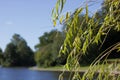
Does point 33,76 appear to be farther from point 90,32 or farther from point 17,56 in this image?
point 90,32

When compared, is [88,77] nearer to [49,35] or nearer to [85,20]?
[85,20]

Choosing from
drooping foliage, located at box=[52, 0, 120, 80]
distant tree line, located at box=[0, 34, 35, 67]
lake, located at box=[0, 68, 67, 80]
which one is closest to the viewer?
drooping foliage, located at box=[52, 0, 120, 80]

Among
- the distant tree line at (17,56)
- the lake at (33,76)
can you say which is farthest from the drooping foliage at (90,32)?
the distant tree line at (17,56)

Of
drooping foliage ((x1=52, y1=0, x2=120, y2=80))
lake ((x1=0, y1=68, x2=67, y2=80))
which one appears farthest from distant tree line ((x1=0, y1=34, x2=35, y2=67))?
drooping foliage ((x1=52, y1=0, x2=120, y2=80))

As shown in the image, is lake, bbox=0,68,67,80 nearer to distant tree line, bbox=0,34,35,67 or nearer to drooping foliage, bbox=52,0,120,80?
distant tree line, bbox=0,34,35,67

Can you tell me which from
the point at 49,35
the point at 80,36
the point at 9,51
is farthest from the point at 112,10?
the point at 9,51

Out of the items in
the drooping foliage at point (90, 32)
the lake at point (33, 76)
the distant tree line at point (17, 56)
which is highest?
the distant tree line at point (17, 56)

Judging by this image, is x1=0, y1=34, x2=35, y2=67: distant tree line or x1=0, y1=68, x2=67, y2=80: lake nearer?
x1=0, y1=68, x2=67, y2=80: lake

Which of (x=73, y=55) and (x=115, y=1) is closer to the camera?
(x=115, y=1)

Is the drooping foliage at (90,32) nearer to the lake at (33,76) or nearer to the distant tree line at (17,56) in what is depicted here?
the lake at (33,76)

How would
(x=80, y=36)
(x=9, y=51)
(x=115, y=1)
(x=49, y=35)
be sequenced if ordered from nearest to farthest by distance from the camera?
A: (x=115, y=1) < (x=80, y=36) < (x=49, y=35) < (x=9, y=51)

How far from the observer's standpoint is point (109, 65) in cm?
190

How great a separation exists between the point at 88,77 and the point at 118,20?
0.32 meters

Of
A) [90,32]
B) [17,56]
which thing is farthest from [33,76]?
[90,32]
